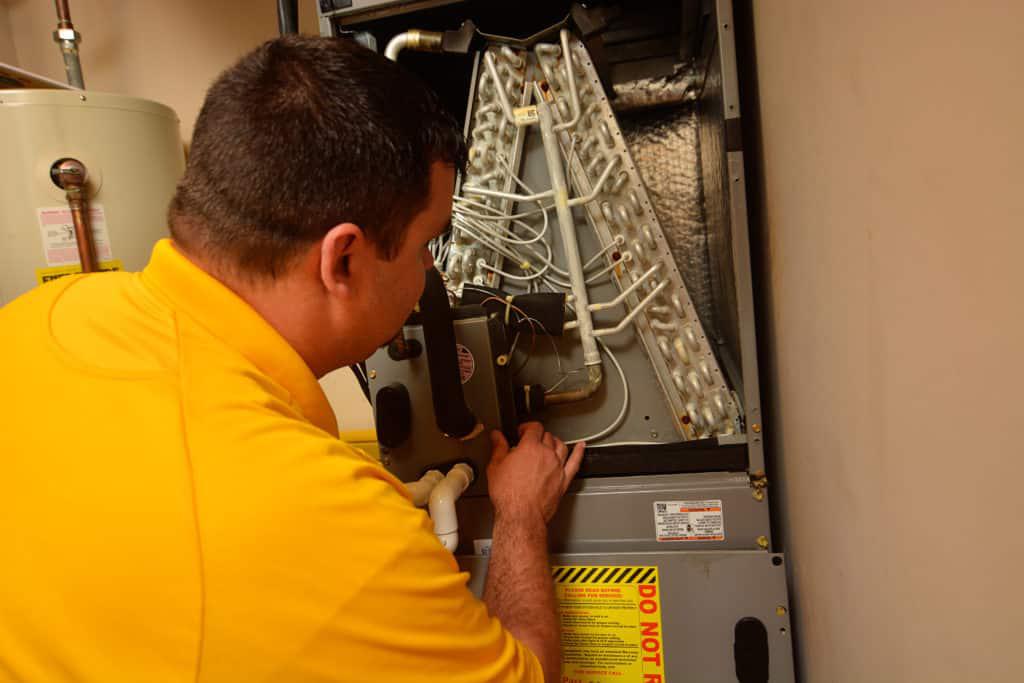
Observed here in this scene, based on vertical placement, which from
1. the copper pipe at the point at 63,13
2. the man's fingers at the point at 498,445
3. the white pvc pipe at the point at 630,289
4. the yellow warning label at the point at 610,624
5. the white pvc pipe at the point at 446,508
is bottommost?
the yellow warning label at the point at 610,624

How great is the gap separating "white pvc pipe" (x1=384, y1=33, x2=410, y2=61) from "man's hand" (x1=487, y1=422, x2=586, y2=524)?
767mm

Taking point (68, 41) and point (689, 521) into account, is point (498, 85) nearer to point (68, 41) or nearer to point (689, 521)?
point (689, 521)

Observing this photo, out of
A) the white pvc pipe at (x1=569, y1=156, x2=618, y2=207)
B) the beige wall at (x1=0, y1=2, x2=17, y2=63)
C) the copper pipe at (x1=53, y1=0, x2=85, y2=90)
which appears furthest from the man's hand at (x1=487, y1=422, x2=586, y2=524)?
the beige wall at (x1=0, y1=2, x2=17, y2=63)

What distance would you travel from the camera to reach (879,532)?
55 cm

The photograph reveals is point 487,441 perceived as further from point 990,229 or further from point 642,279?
point 990,229

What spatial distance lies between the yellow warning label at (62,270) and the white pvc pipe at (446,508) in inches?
41.3

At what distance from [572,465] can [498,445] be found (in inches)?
5.5

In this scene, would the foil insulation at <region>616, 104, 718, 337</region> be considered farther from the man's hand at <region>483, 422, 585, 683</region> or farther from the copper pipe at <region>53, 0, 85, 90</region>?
the copper pipe at <region>53, 0, 85, 90</region>

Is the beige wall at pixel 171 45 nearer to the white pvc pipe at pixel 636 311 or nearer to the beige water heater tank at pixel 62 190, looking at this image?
the beige water heater tank at pixel 62 190

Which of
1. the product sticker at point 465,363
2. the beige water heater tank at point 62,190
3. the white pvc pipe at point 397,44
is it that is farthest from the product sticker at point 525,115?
the beige water heater tank at point 62,190

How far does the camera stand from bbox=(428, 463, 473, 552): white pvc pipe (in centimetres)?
99

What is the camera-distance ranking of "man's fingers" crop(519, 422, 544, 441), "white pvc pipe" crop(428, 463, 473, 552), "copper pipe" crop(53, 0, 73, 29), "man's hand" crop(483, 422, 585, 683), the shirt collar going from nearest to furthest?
the shirt collar, "man's hand" crop(483, 422, 585, 683), "white pvc pipe" crop(428, 463, 473, 552), "man's fingers" crop(519, 422, 544, 441), "copper pipe" crop(53, 0, 73, 29)

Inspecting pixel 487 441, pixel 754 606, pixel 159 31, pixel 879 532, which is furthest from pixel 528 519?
pixel 159 31

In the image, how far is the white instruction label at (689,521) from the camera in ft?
3.32
